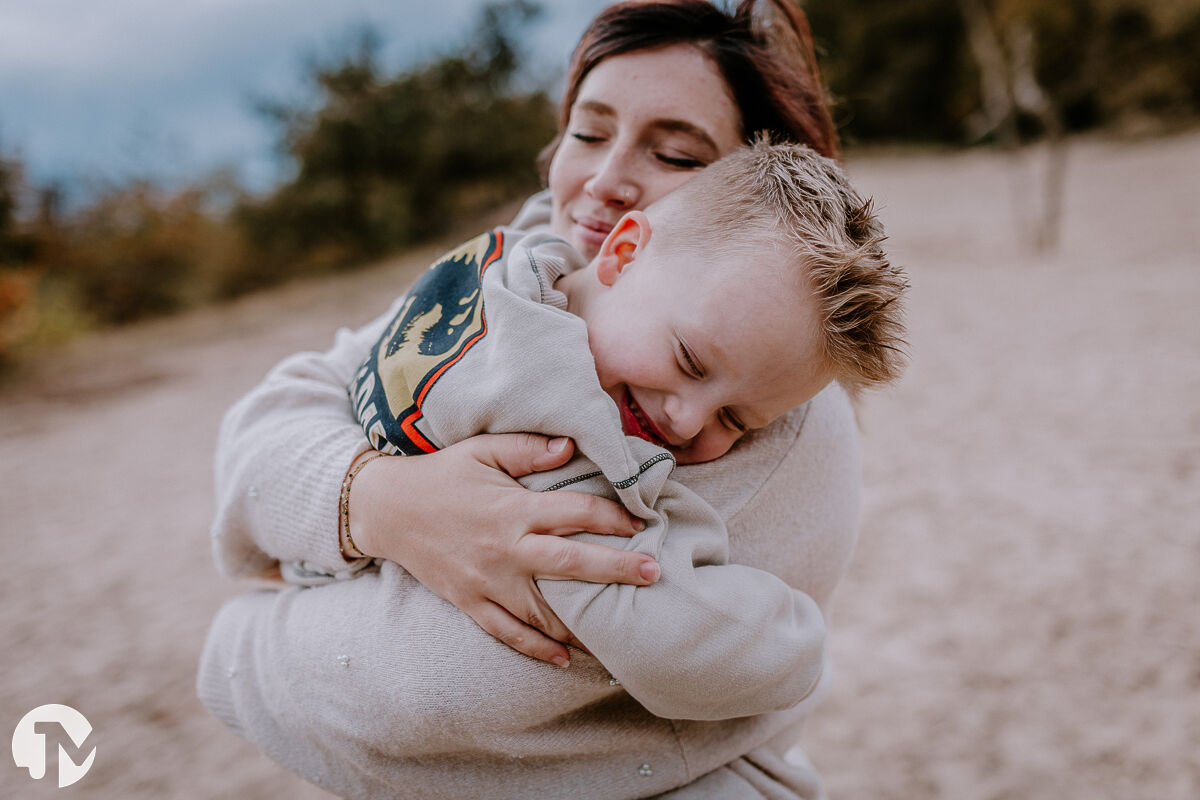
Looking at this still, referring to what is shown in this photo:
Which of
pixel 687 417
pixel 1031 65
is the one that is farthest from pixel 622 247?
pixel 1031 65

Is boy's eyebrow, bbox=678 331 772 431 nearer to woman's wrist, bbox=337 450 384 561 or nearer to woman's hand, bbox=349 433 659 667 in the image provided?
woman's hand, bbox=349 433 659 667

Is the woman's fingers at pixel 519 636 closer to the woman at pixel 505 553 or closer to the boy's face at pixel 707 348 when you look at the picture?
the woman at pixel 505 553

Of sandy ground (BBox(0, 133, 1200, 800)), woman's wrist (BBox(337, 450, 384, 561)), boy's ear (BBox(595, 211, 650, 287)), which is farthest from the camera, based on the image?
sandy ground (BBox(0, 133, 1200, 800))

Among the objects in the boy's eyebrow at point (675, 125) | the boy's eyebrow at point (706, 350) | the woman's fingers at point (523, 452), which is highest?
the boy's eyebrow at point (675, 125)

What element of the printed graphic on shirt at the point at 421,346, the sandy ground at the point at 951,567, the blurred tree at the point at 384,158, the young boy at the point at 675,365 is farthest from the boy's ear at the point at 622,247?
the blurred tree at the point at 384,158

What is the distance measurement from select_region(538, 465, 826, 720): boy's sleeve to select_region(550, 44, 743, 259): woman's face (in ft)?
2.49

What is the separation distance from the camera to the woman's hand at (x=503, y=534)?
1160 millimetres

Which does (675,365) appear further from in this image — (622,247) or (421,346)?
(421,346)

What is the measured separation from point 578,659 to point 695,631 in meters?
0.21

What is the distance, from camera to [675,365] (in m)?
1.32

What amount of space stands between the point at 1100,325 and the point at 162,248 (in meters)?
13.9

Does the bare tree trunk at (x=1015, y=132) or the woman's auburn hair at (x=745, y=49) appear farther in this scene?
the bare tree trunk at (x=1015, y=132)

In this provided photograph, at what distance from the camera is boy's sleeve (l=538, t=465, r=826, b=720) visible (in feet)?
3.63

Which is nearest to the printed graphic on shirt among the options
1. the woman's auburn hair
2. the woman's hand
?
the woman's hand
